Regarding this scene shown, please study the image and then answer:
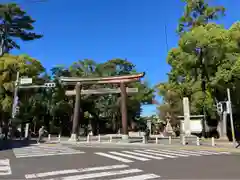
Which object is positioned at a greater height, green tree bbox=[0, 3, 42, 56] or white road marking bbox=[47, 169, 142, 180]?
green tree bbox=[0, 3, 42, 56]

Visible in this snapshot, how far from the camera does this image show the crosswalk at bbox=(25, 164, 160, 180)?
303 inches

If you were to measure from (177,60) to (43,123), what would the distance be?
98.3ft

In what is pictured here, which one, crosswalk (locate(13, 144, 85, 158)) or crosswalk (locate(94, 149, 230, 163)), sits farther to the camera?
crosswalk (locate(13, 144, 85, 158))

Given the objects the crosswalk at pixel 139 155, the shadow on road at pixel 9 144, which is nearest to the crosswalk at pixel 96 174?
the crosswalk at pixel 139 155

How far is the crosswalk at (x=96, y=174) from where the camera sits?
25.2ft

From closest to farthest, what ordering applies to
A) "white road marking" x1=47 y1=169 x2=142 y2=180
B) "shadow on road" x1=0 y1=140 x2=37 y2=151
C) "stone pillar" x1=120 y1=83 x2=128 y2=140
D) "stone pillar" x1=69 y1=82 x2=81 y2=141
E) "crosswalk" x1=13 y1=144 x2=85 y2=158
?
"white road marking" x1=47 y1=169 x2=142 y2=180, "crosswalk" x1=13 y1=144 x2=85 y2=158, "shadow on road" x1=0 y1=140 x2=37 y2=151, "stone pillar" x1=120 y1=83 x2=128 y2=140, "stone pillar" x1=69 y1=82 x2=81 y2=141

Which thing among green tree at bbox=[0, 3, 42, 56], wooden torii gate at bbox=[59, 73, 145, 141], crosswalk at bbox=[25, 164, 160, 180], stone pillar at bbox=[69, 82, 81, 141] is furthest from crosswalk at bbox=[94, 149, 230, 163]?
green tree at bbox=[0, 3, 42, 56]

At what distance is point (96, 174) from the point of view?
8.21 metres

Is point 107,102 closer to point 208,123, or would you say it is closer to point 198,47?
point 208,123

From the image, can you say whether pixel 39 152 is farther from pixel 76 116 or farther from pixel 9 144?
pixel 76 116

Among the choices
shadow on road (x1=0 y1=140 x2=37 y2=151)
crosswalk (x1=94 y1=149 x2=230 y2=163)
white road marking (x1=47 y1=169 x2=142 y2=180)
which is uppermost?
shadow on road (x1=0 y1=140 x2=37 y2=151)

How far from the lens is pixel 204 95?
30.7 meters

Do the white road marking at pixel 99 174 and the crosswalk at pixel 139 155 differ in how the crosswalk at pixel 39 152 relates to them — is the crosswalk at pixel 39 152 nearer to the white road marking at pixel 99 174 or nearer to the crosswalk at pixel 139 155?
the crosswalk at pixel 139 155

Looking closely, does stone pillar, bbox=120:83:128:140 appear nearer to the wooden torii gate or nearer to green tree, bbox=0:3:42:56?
the wooden torii gate
